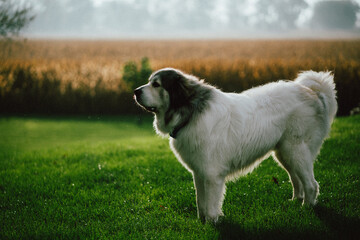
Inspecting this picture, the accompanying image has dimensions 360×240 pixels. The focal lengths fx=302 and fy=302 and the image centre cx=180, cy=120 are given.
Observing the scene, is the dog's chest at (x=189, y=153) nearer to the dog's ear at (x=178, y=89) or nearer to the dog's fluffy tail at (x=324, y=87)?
the dog's ear at (x=178, y=89)

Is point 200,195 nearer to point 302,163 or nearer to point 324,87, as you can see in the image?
point 302,163

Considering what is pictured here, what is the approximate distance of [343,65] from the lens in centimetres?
1257

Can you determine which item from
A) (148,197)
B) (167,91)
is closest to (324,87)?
(167,91)

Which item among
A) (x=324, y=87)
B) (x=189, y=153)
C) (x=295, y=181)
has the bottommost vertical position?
(x=295, y=181)

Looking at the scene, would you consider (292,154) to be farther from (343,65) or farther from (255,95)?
(343,65)

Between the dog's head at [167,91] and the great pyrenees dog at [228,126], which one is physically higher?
the dog's head at [167,91]

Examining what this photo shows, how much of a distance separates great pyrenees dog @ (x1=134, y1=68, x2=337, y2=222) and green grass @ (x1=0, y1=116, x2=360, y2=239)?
426 mm

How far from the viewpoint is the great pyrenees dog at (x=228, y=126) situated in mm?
3473

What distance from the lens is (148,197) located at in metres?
4.54

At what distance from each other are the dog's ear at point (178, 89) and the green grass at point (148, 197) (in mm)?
1455

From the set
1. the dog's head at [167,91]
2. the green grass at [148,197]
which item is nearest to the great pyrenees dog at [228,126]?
the dog's head at [167,91]

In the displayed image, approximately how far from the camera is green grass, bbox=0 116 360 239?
3.46 metres

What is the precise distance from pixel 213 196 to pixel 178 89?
1290 millimetres

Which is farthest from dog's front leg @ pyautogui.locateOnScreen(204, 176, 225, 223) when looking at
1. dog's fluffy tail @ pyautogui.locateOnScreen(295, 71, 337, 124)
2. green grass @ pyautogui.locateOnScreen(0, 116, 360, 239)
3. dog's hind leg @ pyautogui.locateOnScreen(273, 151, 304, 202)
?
dog's fluffy tail @ pyautogui.locateOnScreen(295, 71, 337, 124)
